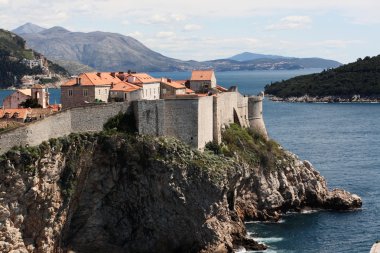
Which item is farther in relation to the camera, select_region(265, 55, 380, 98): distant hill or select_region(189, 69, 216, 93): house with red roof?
select_region(265, 55, 380, 98): distant hill

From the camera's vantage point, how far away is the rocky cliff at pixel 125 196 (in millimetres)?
47375

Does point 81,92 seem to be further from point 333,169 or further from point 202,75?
point 333,169

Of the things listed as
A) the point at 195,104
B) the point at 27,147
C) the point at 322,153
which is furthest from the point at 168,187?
the point at 322,153

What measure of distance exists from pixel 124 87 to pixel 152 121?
19.0 feet

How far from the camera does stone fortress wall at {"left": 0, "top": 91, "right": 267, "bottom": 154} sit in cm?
4791

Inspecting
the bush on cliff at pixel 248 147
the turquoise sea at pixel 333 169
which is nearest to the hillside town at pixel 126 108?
the bush on cliff at pixel 248 147

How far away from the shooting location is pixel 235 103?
6769 centimetres

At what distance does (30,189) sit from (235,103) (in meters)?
26.7

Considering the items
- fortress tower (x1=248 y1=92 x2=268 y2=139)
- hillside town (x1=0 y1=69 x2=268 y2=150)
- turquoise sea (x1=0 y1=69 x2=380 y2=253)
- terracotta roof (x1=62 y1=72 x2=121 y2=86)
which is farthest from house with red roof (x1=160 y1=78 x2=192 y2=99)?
turquoise sea (x1=0 y1=69 x2=380 y2=253)

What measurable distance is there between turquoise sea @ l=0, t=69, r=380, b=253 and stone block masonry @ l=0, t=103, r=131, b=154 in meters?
15.3

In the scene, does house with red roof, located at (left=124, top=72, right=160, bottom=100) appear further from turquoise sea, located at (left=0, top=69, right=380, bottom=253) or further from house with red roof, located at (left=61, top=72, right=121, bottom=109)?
turquoise sea, located at (left=0, top=69, right=380, bottom=253)

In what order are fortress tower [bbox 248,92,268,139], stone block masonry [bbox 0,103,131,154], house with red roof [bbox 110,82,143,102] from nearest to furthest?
stone block masonry [bbox 0,103,131,154] → house with red roof [bbox 110,82,143,102] → fortress tower [bbox 248,92,268,139]

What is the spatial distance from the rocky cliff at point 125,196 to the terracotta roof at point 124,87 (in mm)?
6268

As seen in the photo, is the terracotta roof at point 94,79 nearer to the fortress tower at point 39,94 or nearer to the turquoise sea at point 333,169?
the fortress tower at point 39,94
